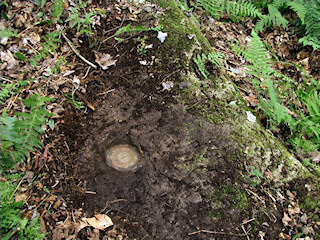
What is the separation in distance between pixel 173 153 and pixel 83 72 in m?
1.46

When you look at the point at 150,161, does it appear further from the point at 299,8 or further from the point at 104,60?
the point at 299,8

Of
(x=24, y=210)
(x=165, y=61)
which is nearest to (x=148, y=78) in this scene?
(x=165, y=61)

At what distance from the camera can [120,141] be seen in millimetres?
2799

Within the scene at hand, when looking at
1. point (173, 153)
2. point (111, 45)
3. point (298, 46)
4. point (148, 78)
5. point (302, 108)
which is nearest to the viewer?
point (173, 153)

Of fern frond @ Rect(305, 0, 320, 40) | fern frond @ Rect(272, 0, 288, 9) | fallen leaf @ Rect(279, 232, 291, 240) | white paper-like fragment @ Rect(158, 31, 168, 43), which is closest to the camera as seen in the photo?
fallen leaf @ Rect(279, 232, 291, 240)

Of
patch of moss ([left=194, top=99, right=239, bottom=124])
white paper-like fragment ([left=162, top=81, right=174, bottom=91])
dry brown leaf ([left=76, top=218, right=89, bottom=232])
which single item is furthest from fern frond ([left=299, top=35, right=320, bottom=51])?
dry brown leaf ([left=76, top=218, right=89, bottom=232])

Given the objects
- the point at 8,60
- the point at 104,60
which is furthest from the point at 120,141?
the point at 8,60

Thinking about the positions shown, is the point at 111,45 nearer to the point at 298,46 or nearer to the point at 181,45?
the point at 181,45

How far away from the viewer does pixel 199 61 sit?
128 inches

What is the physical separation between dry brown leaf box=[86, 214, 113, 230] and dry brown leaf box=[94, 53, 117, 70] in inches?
67.0

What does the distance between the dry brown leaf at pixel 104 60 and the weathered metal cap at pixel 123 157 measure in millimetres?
1035

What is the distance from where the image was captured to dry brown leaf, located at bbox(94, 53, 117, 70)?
320 cm

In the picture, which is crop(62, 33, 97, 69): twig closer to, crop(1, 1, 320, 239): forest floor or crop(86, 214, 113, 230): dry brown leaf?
crop(1, 1, 320, 239): forest floor

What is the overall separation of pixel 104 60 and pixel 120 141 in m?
1.08
